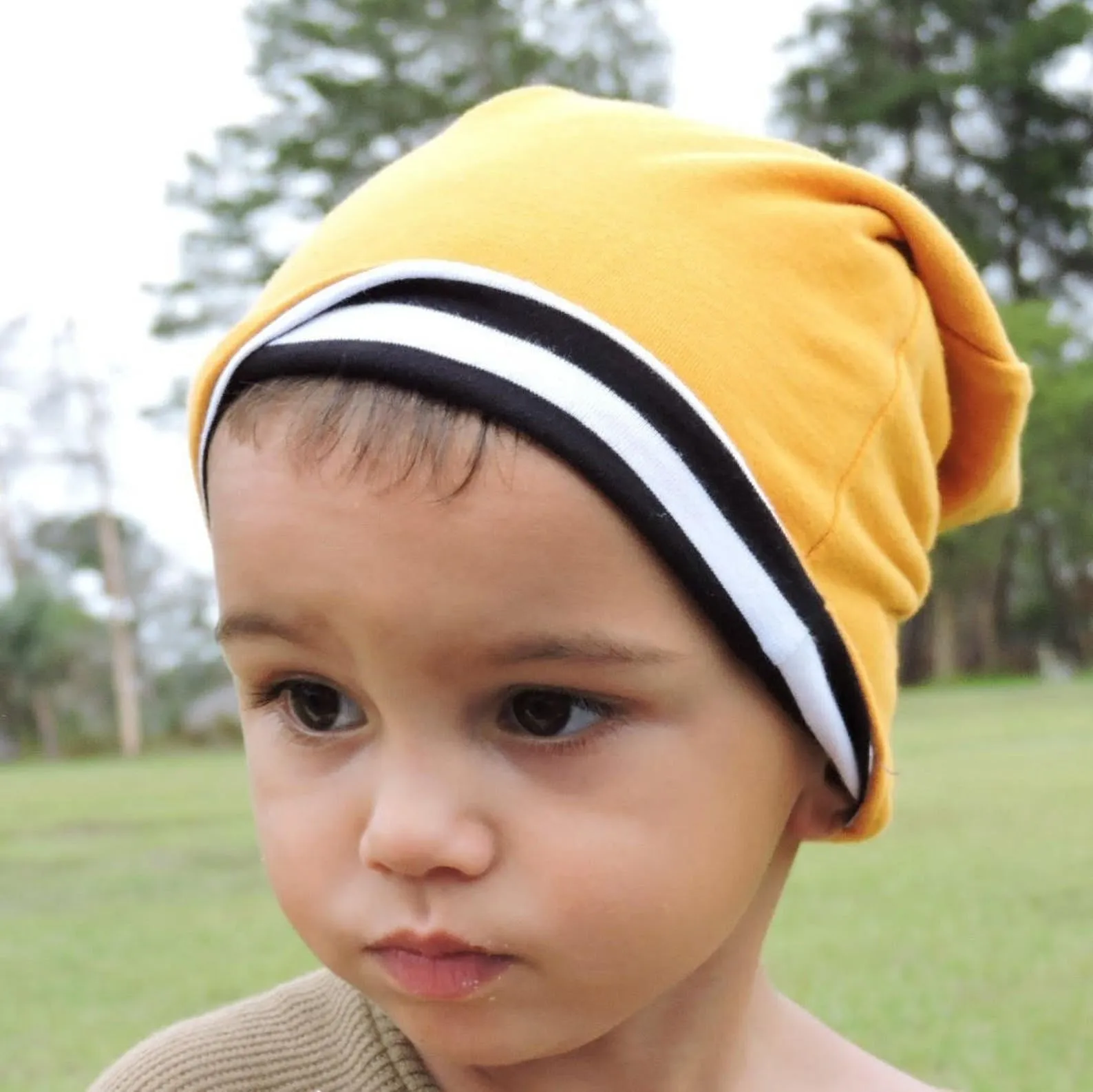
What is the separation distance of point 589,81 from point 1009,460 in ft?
42.5

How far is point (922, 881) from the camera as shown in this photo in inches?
101

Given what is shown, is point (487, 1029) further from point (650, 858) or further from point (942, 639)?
point (942, 639)

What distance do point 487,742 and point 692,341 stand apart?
0.77ft

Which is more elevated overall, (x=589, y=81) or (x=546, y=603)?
(x=546, y=603)

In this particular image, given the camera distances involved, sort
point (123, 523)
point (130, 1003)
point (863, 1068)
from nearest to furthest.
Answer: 1. point (863, 1068)
2. point (130, 1003)
3. point (123, 523)

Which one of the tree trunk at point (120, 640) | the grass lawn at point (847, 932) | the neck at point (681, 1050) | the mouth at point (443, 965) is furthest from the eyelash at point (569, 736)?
the tree trunk at point (120, 640)

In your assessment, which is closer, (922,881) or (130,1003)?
(130,1003)

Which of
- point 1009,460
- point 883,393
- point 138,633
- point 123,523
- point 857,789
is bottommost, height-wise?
point 138,633

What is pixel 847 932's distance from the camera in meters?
2.22

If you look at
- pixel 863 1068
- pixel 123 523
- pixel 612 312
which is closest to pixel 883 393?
pixel 612 312

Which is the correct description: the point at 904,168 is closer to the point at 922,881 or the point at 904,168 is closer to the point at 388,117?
the point at 388,117

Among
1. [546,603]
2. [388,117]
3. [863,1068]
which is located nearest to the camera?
[546,603]

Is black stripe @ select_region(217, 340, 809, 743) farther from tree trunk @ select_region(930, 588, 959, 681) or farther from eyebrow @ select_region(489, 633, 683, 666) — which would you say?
tree trunk @ select_region(930, 588, 959, 681)

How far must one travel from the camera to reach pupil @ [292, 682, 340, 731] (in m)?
0.76
